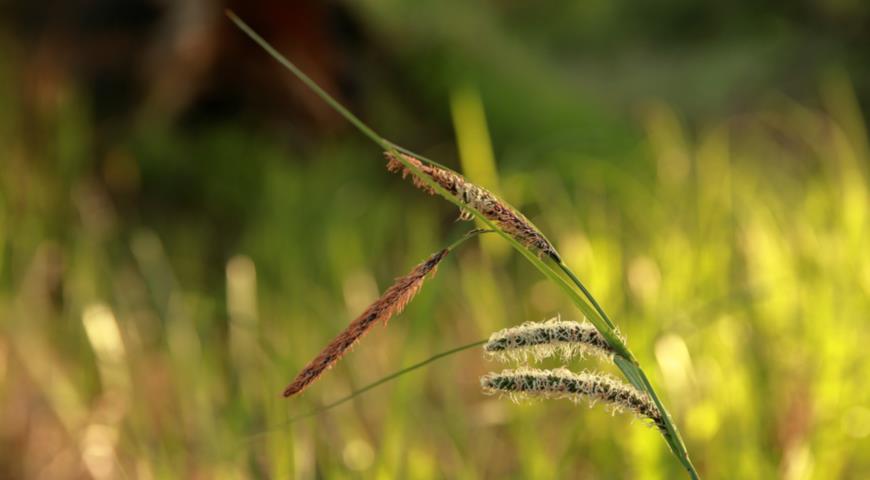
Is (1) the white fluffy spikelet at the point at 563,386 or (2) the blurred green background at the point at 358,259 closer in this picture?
(1) the white fluffy spikelet at the point at 563,386

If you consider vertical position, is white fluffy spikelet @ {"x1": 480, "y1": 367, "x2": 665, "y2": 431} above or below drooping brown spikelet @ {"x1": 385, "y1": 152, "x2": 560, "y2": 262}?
below

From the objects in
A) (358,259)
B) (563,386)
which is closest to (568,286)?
(563,386)

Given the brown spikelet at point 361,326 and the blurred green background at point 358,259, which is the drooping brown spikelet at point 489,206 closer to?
the brown spikelet at point 361,326

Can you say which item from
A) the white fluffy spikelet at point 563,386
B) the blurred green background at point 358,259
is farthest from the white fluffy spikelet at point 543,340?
the blurred green background at point 358,259

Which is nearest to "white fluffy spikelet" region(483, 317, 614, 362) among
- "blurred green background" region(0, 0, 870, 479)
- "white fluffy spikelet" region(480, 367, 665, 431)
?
"white fluffy spikelet" region(480, 367, 665, 431)

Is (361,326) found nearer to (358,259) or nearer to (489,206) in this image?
(489,206)

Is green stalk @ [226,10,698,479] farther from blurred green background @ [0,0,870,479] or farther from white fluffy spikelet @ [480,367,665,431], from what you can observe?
blurred green background @ [0,0,870,479]

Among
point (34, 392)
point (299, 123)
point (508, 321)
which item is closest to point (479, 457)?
point (508, 321)
